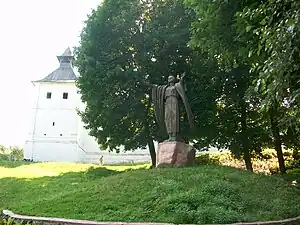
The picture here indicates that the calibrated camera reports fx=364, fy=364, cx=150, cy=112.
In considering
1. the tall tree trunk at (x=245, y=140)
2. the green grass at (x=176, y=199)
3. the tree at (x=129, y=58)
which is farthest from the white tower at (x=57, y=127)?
the green grass at (x=176, y=199)

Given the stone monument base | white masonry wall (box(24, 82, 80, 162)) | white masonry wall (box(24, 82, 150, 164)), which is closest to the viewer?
the stone monument base

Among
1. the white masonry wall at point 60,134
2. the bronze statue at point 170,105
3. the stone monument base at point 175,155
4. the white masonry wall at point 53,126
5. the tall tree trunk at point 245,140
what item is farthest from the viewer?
the white masonry wall at point 53,126

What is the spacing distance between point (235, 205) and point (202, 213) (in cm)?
106

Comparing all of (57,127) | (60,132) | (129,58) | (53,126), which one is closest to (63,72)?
(53,126)

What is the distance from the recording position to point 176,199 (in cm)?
774

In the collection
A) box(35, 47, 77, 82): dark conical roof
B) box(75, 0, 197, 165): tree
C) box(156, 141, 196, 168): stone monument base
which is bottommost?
box(156, 141, 196, 168): stone monument base

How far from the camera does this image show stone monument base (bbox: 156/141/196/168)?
12281 millimetres

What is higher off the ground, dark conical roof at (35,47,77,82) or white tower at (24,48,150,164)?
dark conical roof at (35,47,77,82)

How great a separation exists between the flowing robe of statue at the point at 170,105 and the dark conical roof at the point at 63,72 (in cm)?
2388

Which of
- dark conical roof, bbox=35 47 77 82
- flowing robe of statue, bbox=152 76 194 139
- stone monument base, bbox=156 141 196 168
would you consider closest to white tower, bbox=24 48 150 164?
dark conical roof, bbox=35 47 77 82

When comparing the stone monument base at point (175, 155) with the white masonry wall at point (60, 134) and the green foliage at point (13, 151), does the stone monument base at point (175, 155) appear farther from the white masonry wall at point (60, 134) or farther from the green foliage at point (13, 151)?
the green foliage at point (13, 151)

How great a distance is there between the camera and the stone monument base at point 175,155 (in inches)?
484

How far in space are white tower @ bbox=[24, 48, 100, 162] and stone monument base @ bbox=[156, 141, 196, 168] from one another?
22.1 meters

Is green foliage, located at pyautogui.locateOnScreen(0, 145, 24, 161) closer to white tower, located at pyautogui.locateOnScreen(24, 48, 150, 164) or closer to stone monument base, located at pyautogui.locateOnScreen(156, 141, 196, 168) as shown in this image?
white tower, located at pyautogui.locateOnScreen(24, 48, 150, 164)
